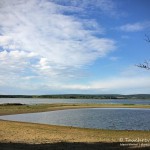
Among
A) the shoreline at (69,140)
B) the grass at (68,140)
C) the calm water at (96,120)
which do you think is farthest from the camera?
the calm water at (96,120)

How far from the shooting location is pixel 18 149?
17.5m

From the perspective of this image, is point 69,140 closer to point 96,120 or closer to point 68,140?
point 68,140

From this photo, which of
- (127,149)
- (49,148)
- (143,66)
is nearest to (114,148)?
(127,149)

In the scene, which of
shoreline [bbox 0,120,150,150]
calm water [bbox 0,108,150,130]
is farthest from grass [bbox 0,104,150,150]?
calm water [bbox 0,108,150,130]

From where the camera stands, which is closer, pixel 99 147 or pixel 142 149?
pixel 142 149

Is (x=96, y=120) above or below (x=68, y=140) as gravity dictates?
below

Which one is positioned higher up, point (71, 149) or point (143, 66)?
point (143, 66)

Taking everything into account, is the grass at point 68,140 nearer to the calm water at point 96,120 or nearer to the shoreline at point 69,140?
the shoreline at point 69,140

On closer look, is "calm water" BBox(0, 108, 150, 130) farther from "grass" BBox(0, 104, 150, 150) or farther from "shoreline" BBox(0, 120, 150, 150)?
"shoreline" BBox(0, 120, 150, 150)

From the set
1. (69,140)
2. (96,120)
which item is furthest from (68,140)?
(96,120)

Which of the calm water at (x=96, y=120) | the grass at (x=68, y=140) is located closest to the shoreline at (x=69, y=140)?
the grass at (x=68, y=140)

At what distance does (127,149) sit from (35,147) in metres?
5.33

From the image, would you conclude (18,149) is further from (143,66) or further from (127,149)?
(143,66)

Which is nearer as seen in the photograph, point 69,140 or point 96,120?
point 69,140
